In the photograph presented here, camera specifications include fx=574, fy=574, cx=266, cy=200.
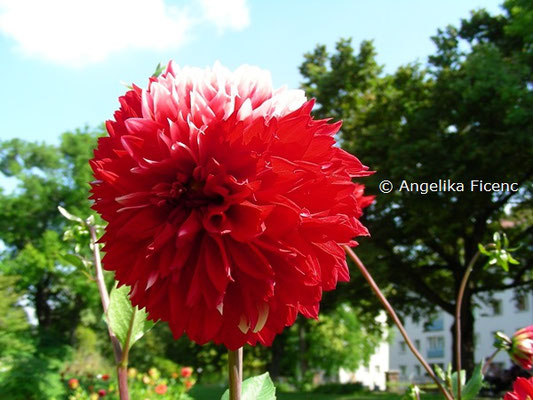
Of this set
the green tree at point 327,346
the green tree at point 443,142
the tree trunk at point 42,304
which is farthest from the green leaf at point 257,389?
the green tree at point 327,346

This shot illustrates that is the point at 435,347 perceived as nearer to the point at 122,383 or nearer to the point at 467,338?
the point at 467,338

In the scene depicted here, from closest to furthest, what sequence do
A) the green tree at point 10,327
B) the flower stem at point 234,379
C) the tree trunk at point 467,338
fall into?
the flower stem at point 234,379 → the green tree at point 10,327 → the tree trunk at point 467,338

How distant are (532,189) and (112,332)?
57.4 feet

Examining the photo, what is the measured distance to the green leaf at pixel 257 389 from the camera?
2.41ft

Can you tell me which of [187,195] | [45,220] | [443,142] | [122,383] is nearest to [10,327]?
[45,220]

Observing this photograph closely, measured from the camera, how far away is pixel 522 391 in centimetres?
104

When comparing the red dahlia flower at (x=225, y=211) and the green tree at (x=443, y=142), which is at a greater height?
the green tree at (x=443, y=142)

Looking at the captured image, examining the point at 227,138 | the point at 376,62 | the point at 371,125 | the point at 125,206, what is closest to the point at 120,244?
the point at 125,206

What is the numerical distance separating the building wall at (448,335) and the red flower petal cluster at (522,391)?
3592 cm

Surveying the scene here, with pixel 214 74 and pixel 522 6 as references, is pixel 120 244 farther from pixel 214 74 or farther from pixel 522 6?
pixel 522 6

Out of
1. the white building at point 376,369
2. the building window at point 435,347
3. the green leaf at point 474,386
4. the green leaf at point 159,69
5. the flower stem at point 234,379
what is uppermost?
the green leaf at point 159,69

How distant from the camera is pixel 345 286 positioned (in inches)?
752

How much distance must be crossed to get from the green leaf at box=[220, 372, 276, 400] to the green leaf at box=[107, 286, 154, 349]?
0.17m

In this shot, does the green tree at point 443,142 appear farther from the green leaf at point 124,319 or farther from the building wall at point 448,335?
the building wall at point 448,335
